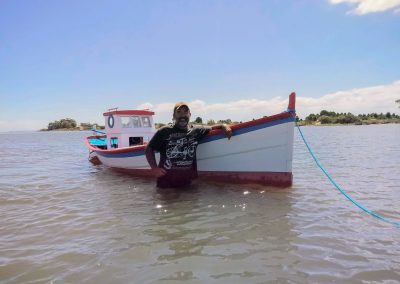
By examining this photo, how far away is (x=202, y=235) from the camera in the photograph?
5.01 meters

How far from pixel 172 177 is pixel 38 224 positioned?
2.93m

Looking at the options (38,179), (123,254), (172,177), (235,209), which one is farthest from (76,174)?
(123,254)

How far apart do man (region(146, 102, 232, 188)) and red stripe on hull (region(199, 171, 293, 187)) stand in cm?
106

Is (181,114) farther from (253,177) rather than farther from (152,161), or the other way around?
(253,177)

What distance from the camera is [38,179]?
11.6 metres

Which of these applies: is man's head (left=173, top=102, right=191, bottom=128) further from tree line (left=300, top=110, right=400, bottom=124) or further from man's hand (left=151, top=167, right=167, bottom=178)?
tree line (left=300, top=110, right=400, bottom=124)

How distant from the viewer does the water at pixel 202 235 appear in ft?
12.5

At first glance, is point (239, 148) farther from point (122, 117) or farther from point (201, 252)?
point (122, 117)

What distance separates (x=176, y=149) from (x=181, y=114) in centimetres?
81

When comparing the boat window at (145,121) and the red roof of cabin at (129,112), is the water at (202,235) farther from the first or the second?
the boat window at (145,121)

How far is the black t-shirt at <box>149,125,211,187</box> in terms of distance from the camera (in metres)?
7.31

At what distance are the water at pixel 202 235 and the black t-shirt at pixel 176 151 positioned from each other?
374mm

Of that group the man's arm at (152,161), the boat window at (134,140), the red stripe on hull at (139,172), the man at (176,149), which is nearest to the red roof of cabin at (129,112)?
the boat window at (134,140)

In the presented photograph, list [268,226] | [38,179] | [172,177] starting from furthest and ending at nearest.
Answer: [38,179]
[172,177]
[268,226]
